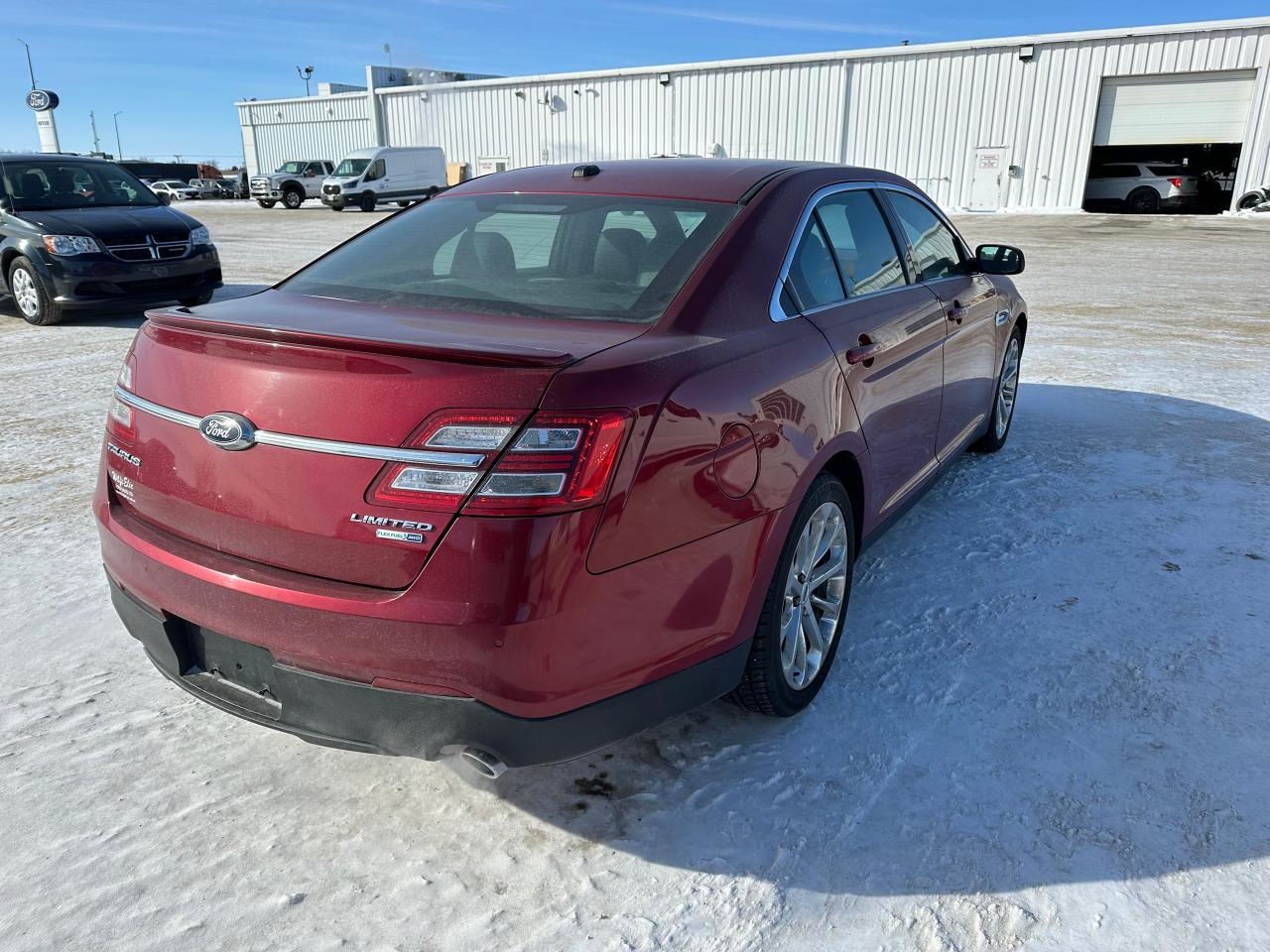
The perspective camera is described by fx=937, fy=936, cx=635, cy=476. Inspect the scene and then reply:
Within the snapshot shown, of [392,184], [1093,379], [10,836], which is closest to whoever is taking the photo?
[10,836]

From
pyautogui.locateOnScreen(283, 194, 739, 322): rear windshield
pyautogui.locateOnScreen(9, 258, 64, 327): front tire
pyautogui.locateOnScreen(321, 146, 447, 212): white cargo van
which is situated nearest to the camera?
pyautogui.locateOnScreen(283, 194, 739, 322): rear windshield

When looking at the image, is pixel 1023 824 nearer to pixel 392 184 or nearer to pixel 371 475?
A: pixel 371 475

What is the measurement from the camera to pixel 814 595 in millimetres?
2811

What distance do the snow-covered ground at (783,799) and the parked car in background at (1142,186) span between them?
30.8m

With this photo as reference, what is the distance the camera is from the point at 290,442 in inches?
76.7

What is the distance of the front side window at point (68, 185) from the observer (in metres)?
9.18

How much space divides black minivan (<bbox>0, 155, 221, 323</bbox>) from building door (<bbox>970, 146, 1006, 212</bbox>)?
90.0ft

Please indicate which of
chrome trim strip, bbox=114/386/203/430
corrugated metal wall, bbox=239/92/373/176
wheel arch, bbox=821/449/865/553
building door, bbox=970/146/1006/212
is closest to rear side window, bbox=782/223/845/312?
wheel arch, bbox=821/449/865/553

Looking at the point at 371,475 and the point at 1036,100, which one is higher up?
the point at 1036,100

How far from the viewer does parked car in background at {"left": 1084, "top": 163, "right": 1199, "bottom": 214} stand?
1165 inches

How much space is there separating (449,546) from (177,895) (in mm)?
1040

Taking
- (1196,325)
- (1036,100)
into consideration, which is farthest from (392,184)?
(1196,325)

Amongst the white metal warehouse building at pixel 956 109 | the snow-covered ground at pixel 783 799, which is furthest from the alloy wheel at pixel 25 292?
the white metal warehouse building at pixel 956 109

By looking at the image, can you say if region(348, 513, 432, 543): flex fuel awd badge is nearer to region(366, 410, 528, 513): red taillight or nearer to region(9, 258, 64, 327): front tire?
region(366, 410, 528, 513): red taillight
